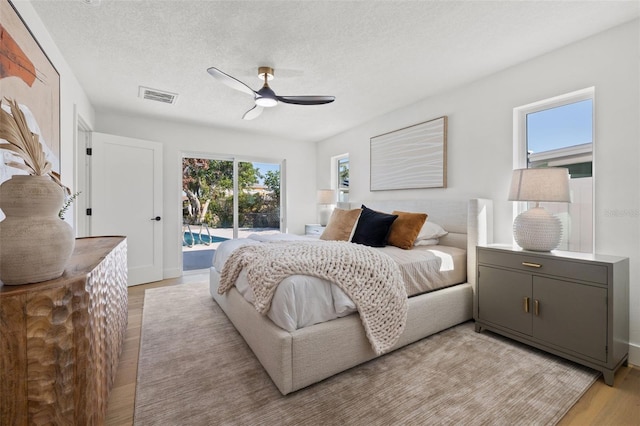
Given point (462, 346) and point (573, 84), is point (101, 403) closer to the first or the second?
point (462, 346)

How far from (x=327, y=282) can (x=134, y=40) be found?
8.11ft

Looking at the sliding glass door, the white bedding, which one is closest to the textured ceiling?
the sliding glass door

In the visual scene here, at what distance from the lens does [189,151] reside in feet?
14.8

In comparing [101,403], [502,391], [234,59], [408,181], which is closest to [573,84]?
[408,181]

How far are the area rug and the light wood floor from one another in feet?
0.13

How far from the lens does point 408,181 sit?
3674 mm

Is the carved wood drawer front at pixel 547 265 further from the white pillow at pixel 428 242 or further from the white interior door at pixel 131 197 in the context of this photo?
the white interior door at pixel 131 197

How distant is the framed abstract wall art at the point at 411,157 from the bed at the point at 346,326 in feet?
1.24

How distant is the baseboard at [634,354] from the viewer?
193 cm

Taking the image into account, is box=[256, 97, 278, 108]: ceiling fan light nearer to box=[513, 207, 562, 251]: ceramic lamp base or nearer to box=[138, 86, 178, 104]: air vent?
box=[138, 86, 178, 104]: air vent

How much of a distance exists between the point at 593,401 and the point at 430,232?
67.6 inches

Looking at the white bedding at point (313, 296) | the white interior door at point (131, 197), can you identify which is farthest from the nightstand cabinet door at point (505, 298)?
the white interior door at point (131, 197)

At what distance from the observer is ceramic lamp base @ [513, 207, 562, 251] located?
6.98 ft

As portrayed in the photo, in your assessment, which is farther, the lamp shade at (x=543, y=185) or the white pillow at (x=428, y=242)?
the white pillow at (x=428, y=242)
